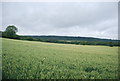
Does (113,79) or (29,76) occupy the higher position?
(29,76)

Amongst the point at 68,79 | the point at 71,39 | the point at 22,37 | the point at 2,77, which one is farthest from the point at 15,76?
the point at 71,39

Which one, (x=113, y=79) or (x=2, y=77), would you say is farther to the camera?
(x=113, y=79)

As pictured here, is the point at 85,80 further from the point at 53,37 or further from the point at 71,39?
the point at 71,39

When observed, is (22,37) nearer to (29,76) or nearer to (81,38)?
(81,38)

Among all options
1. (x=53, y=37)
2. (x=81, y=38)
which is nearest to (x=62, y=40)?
(x=53, y=37)

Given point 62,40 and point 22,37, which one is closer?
point 22,37

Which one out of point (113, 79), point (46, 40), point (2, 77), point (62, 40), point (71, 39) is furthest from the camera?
point (71, 39)

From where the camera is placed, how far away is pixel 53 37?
48781 mm

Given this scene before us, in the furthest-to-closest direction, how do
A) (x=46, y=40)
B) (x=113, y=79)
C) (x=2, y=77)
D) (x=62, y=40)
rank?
(x=62, y=40) → (x=46, y=40) → (x=113, y=79) → (x=2, y=77)

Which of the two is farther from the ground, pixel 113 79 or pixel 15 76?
pixel 15 76

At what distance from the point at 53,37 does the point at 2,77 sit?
44927 mm

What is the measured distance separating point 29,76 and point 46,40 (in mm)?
44778

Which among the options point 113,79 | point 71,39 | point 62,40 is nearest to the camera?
point 113,79

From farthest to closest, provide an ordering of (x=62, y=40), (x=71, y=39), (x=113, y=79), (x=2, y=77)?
(x=71, y=39)
(x=62, y=40)
(x=113, y=79)
(x=2, y=77)
